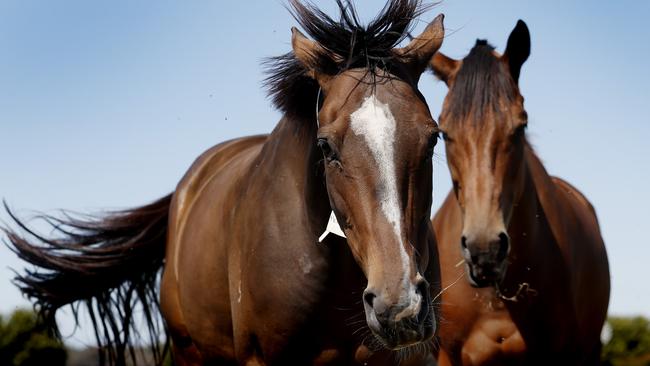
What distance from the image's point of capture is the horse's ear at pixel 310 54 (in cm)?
437

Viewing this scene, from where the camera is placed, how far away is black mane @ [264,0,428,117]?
170 inches

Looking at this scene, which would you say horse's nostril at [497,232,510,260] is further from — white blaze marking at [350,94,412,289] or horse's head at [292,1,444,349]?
white blaze marking at [350,94,412,289]

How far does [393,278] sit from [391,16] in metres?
1.35

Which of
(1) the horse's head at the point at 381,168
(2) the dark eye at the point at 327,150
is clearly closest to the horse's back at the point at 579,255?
(1) the horse's head at the point at 381,168

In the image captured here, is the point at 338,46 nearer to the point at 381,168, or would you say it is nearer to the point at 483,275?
the point at 381,168

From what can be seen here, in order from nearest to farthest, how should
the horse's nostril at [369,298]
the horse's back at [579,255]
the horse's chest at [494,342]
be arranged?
the horse's nostril at [369,298]
the horse's chest at [494,342]
the horse's back at [579,255]

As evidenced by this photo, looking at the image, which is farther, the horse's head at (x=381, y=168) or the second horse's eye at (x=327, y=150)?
the second horse's eye at (x=327, y=150)

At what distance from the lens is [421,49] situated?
4434mm

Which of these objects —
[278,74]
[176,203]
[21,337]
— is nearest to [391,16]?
[278,74]

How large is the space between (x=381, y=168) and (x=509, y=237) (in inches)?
89.4

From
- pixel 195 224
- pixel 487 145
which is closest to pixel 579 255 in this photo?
pixel 487 145

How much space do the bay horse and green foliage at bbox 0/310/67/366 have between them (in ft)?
14.5

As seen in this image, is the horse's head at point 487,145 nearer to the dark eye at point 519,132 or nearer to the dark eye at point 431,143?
the dark eye at point 519,132

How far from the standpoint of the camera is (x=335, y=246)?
4426 mm
